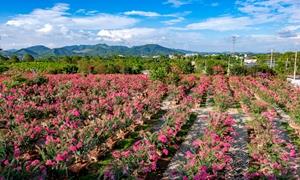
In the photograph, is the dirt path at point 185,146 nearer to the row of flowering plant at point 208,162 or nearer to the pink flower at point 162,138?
Answer: the row of flowering plant at point 208,162

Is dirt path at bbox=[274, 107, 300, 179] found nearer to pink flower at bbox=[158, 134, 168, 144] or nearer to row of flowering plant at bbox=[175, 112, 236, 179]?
row of flowering plant at bbox=[175, 112, 236, 179]

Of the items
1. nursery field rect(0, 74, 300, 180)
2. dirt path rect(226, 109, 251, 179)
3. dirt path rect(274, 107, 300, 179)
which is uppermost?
nursery field rect(0, 74, 300, 180)

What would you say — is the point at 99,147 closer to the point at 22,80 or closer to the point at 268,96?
the point at 268,96

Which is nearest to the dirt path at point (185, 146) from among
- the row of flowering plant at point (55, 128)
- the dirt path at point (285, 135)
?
the row of flowering plant at point (55, 128)

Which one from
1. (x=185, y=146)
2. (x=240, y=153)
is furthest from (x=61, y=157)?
(x=240, y=153)

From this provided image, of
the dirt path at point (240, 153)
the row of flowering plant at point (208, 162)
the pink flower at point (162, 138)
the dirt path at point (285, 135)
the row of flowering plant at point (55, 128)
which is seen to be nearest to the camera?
the row of flowering plant at point (208, 162)

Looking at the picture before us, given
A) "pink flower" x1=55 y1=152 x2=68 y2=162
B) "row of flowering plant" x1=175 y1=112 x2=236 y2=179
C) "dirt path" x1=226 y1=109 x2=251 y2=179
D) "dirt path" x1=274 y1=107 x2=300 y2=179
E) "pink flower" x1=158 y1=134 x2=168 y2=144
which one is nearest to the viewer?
"row of flowering plant" x1=175 y1=112 x2=236 y2=179

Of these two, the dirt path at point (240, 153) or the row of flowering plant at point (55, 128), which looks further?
the dirt path at point (240, 153)

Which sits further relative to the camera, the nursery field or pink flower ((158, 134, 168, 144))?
pink flower ((158, 134, 168, 144))

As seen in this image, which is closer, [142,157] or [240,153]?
[142,157]

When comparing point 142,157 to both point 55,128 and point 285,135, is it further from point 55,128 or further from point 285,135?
point 285,135

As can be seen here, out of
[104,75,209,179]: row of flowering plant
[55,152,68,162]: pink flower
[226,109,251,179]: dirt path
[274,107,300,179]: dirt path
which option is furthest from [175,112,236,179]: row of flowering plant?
[55,152,68,162]: pink flower

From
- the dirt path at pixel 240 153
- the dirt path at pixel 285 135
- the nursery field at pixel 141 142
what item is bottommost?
the dirt path at pixel 285 135

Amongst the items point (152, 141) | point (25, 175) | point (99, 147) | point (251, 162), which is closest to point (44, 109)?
point (99, 147)
